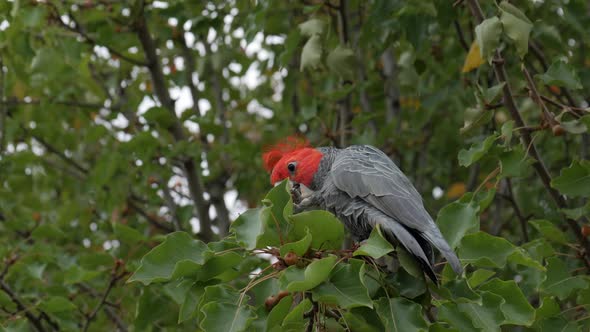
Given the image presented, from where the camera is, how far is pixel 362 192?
3.17 meters

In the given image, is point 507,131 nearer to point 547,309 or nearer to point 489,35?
point 489,35

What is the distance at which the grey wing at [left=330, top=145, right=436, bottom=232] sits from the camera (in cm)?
289

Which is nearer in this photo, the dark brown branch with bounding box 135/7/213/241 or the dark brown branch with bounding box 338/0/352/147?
the dark brown branch with bounding box 338/0/352/147

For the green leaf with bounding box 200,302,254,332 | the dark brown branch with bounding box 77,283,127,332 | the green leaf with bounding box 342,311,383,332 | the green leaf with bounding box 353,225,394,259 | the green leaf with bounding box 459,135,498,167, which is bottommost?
the dark brown branch with bounding box 77,283,127,332

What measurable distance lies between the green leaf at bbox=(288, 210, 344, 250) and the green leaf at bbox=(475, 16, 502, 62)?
3.61 feet

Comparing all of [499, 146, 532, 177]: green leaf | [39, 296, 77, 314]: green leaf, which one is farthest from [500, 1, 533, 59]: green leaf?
[39, 296, 77, 314]: green leaf

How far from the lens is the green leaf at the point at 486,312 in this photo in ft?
7.95

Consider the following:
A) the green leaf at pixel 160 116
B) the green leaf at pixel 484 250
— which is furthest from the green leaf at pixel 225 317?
the green leaf at pixel 160 116

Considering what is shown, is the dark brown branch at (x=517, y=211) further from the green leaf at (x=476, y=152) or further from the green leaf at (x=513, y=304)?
the green leaf at (x=513, y=304)

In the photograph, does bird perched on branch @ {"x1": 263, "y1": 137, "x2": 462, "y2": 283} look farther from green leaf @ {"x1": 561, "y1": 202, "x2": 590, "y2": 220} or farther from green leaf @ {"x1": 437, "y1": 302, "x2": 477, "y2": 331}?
green leaf @ {"x1": 561, "y1": 202, "x2": 590, "y2": 220}

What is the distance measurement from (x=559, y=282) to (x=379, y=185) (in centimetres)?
91

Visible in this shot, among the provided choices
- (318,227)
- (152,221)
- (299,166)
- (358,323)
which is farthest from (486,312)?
(152,221)

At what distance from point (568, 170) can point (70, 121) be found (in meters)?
4.31

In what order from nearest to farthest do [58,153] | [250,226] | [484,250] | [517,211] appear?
[250,226]
[484,250]
[517,211]
[58,153]
